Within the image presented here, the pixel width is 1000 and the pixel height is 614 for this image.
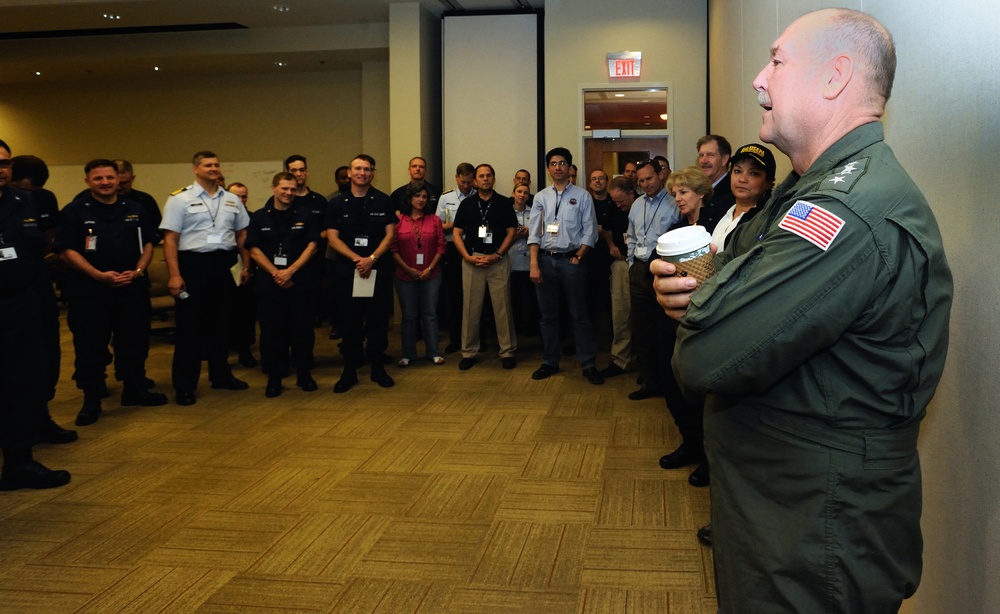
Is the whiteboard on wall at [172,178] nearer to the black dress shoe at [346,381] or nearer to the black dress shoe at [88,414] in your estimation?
the black dress shoe at [346,381]

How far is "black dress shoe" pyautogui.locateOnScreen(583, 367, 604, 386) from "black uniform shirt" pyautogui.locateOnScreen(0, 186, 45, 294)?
3456 millimetres

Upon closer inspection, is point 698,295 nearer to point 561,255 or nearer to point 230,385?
point 561,255

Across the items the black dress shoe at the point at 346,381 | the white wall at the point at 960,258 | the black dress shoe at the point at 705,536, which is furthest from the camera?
the black dress shoe at the point at 346,381

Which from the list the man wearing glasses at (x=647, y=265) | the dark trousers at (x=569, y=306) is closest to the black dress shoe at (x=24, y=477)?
the man wearing glasses at (x=647, y=265)

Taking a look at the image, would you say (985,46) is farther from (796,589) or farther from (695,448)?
(695,448)

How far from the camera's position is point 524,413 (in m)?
4.84

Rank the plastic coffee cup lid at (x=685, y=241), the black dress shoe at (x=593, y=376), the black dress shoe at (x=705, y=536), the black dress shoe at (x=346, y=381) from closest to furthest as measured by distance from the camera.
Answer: the plastic coffee cup lid at (x=685, y=241)
the black dress shoe at (x=705, y=536)
the black dress shoe at (x=346, y=381)
the black dress shoe at (x=593, y=376)

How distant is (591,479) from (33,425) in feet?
8.25

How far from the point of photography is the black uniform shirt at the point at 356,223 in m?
5.63

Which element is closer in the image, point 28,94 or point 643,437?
point 643,437

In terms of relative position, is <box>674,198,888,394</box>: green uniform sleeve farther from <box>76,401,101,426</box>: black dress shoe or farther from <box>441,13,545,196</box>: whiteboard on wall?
<box>441,13,545,196</box>: whiteboard on wall

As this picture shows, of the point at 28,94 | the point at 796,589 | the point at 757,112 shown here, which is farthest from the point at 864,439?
the point at 28,94

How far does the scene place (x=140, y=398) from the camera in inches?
204

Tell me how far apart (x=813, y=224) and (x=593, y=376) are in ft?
15.3
